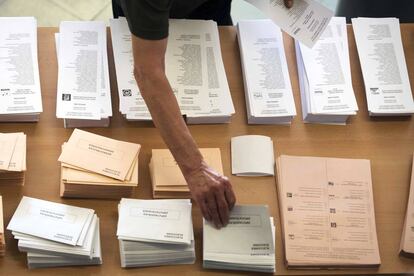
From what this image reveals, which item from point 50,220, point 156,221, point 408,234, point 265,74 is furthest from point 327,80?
point 50,220

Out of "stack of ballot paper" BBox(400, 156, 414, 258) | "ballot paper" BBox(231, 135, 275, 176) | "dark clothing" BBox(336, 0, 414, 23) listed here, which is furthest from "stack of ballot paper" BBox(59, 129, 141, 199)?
"dark clothing" BBox(336, 0, 414, 23)

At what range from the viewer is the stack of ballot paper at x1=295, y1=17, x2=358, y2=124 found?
142 cm

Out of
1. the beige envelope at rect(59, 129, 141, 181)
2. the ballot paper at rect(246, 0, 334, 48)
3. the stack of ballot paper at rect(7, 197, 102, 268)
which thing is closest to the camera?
the stack of ballot paper at rect(7, 197, 102, 268)

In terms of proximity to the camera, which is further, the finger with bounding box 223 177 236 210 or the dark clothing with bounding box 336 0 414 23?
the dark clothing with bounding box 336 0 414 23

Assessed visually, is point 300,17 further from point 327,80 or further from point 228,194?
point 228,194

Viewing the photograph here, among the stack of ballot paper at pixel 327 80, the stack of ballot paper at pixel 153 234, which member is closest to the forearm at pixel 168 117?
the stack of ballot paper at pixel 153 234

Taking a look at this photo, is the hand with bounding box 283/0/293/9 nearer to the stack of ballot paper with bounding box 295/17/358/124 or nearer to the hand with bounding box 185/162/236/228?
the stack of ballot paper with bounding box 295/17/358/124

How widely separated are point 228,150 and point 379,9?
1.07 m

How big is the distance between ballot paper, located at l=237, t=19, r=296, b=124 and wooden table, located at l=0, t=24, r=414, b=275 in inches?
1.2

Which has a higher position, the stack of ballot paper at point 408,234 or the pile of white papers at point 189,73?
the pile of white papers at point 189,73

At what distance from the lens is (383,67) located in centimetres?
150

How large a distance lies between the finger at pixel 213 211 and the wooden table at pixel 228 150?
64 mm

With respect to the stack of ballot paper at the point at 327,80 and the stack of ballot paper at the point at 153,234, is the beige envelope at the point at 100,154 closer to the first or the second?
the stack of ballot paper at the point at 153,234

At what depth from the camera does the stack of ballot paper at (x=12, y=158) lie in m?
1.21
